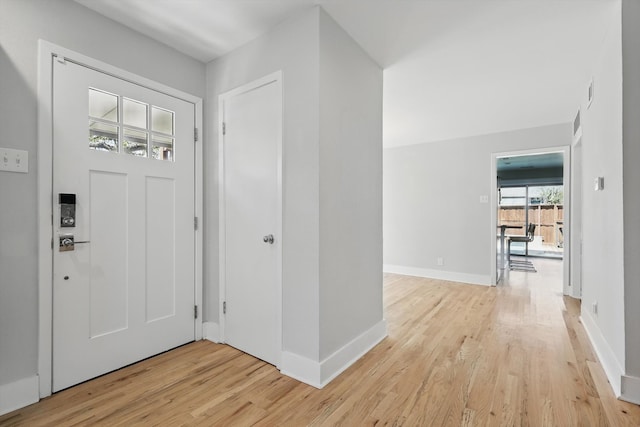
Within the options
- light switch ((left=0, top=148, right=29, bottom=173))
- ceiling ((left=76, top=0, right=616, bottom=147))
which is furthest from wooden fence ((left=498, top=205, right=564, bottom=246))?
light switch ((left=0, top=148, right=29, bottom=173))

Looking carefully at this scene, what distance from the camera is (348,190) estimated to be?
2.28 metres

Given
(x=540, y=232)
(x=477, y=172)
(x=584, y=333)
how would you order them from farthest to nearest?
(x=540, y=232)
(x=477, y=172)
(x=584, y=333)

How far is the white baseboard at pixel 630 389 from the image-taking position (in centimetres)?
175

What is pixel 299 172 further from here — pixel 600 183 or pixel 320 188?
pixel 600 183

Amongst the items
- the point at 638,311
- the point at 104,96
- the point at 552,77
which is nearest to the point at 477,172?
the point at 552,77

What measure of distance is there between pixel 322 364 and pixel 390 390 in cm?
45

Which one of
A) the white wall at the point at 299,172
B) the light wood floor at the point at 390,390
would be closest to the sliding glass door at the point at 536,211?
the light wood floor at the point at 390,390

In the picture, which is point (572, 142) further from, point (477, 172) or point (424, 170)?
point (424, 170)

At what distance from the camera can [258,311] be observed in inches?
90.0

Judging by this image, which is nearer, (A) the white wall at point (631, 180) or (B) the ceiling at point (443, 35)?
(A) the white wall at point (631, 180)

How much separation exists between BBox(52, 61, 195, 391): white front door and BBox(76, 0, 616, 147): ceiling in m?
0.55

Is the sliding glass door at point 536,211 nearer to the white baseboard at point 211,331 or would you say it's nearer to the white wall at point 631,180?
the white wall at point 631,180

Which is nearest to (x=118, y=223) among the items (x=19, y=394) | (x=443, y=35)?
(x=19, y=394)

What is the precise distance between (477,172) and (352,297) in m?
3.63
